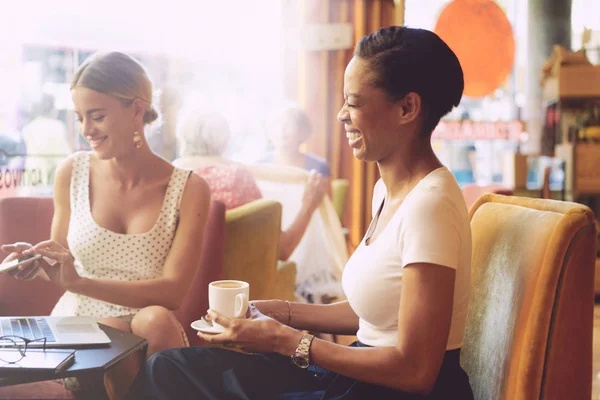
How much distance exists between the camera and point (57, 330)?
4.54 feet

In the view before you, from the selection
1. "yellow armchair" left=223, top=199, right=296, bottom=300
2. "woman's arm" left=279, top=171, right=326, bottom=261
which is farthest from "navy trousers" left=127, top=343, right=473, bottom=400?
"woman's arm" left=279, top=171, right=326, bottom=261

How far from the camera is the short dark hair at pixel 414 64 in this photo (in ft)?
3.54

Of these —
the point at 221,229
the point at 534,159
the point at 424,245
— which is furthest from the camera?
the point at 534,159

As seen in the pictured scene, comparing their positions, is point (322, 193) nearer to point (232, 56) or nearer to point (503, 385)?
point (232, 56)

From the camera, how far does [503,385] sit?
1.07 m

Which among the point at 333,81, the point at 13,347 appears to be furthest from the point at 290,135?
the point at 13,347

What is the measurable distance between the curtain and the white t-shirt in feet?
13.4

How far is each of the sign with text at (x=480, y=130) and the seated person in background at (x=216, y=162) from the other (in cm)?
280

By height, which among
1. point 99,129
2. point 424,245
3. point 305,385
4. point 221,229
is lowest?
point 305,385

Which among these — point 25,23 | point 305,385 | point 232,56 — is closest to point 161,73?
point 232,56

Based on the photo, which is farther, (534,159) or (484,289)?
(534,159)

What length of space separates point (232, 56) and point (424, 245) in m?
4.28

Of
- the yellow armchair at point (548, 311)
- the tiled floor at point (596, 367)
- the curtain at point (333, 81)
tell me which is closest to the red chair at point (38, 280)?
the yellow armchair at point (548, 311)

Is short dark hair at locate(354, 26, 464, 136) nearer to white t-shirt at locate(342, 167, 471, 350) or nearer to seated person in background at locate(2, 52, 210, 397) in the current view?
white t-shirt at locate(342, 167, 471, 350)
